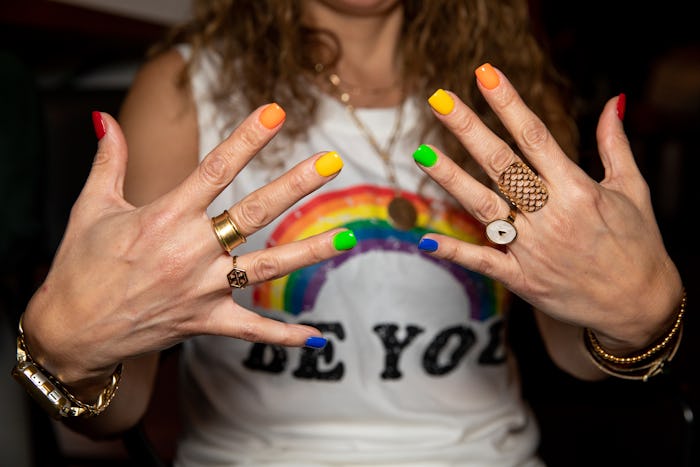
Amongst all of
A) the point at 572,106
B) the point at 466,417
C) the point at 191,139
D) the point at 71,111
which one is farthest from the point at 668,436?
the point at 71,111

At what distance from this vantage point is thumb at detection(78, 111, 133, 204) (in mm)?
Result: 859

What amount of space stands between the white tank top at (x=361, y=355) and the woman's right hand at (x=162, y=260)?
1.18ft

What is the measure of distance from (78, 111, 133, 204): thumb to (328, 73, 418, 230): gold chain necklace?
50 centimetres

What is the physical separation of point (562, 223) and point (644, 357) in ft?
0.85

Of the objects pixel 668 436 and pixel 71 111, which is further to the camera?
pixel 71 111

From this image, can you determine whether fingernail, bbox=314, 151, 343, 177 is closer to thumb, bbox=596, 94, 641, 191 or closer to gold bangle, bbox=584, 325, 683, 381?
thumb, bbox=596, 94, 641, 191

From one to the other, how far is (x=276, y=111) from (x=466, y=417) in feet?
2.09

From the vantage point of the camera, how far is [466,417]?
1.25 meters

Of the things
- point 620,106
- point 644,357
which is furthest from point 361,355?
point 620,106

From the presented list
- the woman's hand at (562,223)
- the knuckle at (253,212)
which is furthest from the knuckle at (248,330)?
the woman's hand at (562,223)

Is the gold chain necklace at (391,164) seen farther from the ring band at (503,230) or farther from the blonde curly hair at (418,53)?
the ring band at (503,230)

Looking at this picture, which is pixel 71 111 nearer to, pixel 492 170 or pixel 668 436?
pixel 492 170

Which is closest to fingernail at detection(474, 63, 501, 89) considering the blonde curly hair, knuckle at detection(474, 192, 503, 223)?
knuckle at detection(474, 192, 503, 223)

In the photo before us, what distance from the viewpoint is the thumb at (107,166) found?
0.86 m
